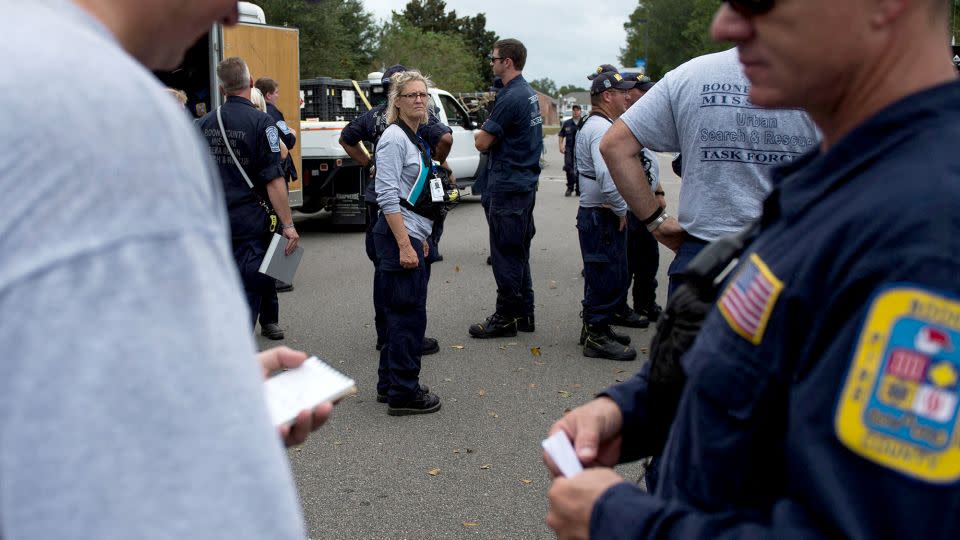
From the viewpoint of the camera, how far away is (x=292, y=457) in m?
4.91

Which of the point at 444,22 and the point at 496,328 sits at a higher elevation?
the point at 444,22

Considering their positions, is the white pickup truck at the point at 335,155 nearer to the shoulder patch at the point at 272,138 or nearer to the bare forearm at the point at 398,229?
the shoulder patch at the point at 272,138

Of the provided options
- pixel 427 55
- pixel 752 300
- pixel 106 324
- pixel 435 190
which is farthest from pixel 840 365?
pixel 427 55

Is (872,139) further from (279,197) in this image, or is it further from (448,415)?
(279,197)

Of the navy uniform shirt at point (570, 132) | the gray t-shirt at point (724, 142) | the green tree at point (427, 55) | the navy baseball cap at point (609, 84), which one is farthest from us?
the green tree at point (427, 55)

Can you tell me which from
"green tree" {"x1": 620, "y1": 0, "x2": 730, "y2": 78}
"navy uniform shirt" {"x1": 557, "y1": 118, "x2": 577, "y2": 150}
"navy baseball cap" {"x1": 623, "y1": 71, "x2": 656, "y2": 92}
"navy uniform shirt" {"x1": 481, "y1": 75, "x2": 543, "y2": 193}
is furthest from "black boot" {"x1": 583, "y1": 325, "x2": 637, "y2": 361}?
"green tree" {"x1": 620, "y1": 0, "x2": 730, "y2": 78}

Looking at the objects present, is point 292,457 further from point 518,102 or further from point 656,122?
point 518,102

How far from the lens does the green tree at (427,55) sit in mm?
48594

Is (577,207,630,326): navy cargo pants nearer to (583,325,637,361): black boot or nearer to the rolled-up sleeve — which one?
(583,325,637,361): black boot

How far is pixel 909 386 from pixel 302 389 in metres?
0.92

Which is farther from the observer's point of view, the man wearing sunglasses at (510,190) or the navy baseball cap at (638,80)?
the man wearing sunglasses at (510,190)

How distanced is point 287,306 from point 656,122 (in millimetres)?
5437

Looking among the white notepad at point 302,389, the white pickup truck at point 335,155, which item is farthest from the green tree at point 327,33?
the white notepad at point 302,389

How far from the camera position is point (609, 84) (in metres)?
7.13
